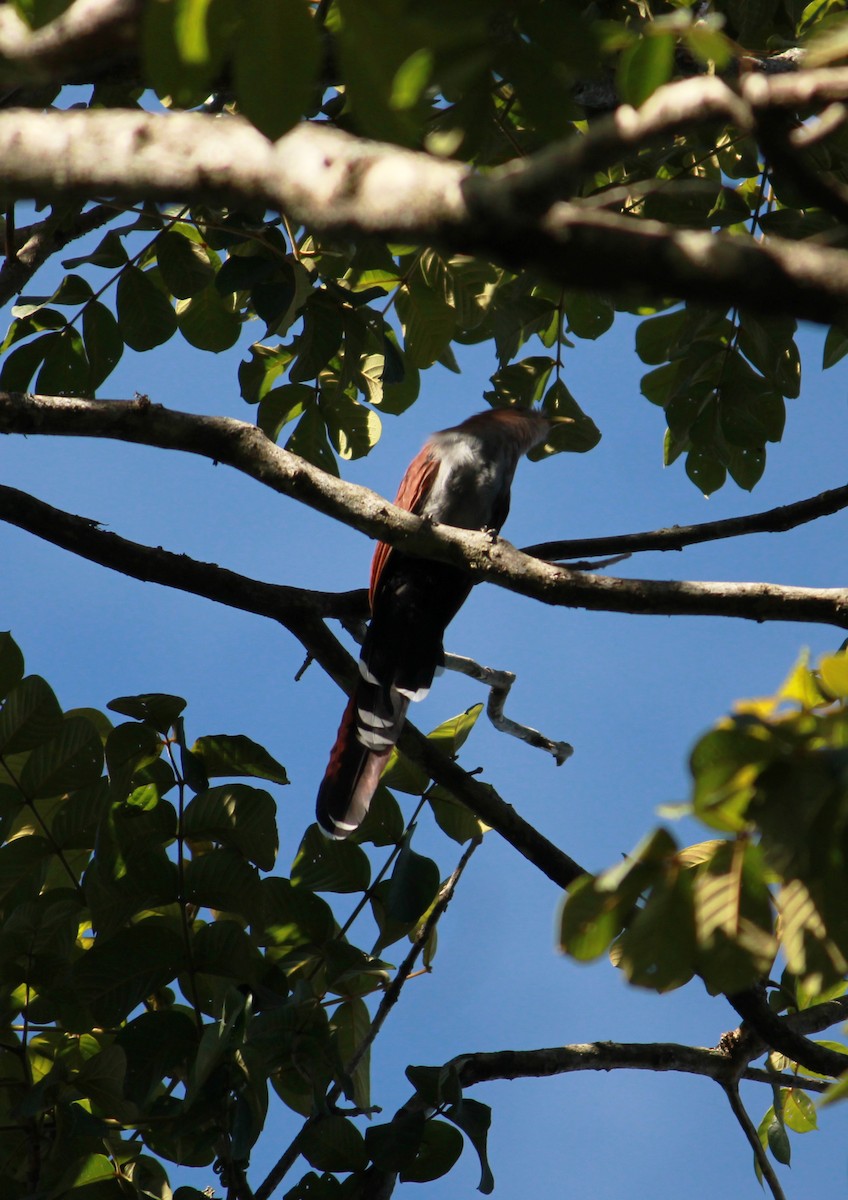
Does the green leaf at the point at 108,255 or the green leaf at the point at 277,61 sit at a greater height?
the green leaf at the point at 108,255

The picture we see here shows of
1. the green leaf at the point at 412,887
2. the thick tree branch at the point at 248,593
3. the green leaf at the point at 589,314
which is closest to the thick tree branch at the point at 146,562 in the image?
the thick tree branch at the point at 248,593

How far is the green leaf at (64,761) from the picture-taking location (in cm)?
290

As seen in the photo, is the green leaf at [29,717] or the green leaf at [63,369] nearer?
the green leaf at [29,717]

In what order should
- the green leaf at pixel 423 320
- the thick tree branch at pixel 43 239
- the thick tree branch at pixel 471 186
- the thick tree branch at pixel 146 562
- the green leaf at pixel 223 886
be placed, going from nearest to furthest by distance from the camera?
the thick tree branch at pixel 471 186
the green leaf at pixel 223 886
the thick tree branch at pixel 146 562
the thick tree branch at pixel 43 239
the green leaf at pixel 423 320

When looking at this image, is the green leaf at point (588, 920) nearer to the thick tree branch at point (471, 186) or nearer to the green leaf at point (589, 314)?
the thick tree branch at point (471, 186)

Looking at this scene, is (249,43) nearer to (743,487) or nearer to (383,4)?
(383,4)

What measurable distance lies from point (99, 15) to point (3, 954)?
2122mm

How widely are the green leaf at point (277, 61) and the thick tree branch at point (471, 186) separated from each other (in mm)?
53

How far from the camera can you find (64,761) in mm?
2900

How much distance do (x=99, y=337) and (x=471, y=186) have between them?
112 inches

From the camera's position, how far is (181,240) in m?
3.68

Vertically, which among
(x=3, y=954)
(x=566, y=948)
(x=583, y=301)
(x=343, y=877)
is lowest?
(x=566, y=948)

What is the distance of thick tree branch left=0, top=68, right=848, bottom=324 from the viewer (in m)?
1.09

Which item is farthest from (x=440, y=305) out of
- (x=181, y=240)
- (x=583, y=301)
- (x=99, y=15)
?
(x=99, y=15)
